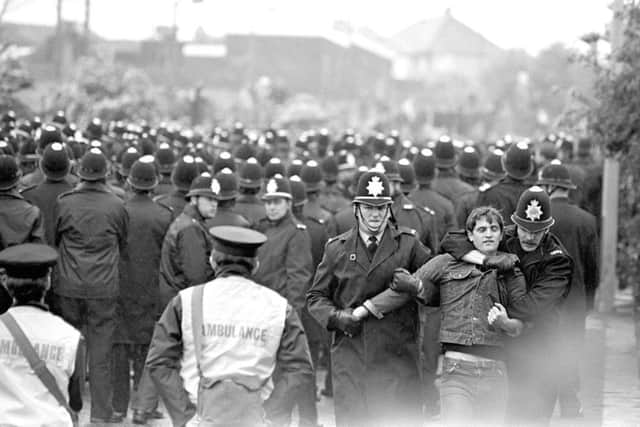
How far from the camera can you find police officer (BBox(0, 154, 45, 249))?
1131cm

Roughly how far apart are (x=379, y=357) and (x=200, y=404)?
2.65 meters

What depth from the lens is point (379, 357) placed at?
945cm

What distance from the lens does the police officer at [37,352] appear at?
22.2 ft

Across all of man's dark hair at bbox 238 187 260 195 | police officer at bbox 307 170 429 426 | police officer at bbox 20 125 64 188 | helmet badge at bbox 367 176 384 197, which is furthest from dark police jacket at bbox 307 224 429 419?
police officer at bbox 20 125 64 188

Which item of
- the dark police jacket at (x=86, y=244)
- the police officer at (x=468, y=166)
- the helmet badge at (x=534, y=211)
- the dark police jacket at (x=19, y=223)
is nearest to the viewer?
the helmet badge at (x=534, y=211)

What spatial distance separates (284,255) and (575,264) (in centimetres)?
236

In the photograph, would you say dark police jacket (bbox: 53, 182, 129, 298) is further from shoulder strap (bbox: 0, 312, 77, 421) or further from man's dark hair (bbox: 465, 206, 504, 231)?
shoulder strap (bbox: 0, 312, 77, 421)

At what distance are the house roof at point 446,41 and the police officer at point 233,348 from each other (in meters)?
133

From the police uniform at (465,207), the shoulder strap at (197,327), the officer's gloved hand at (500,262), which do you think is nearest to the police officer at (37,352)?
the shoulder strap at (197,327)

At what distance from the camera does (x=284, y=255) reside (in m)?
12.0

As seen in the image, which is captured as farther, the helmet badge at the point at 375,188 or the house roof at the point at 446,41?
the house roof at the point at 446,41

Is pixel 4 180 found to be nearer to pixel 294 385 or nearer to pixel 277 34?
pixel 294 385

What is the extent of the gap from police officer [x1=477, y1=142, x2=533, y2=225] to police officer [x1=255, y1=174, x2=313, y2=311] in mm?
1562

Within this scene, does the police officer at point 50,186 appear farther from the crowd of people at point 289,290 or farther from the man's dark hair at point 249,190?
the man's dark hair at point 249,190
